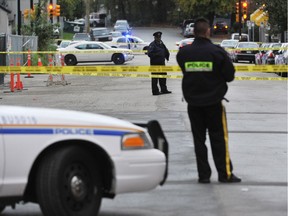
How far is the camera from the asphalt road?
331 inches

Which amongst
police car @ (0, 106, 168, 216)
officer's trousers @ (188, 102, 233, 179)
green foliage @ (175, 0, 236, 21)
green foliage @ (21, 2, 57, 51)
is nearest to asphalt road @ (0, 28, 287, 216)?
officer's trousers @ (188, 102, 233, 179)

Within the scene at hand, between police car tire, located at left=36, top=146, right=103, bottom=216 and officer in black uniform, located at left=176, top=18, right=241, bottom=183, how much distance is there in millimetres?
2459

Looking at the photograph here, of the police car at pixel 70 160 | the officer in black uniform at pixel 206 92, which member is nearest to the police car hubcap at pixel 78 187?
→ the police car at pixel 70 160

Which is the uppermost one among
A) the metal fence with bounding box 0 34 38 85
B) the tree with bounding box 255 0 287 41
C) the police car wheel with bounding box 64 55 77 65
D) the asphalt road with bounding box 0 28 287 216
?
the tree with bounding box 255 0 287 41

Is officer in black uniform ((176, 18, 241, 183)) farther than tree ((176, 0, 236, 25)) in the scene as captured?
No

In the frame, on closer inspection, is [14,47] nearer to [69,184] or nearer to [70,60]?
[70,60]

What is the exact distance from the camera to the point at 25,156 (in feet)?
23.2

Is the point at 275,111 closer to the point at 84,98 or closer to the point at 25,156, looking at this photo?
the point at 84,98

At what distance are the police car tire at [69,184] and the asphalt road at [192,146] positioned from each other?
776 millimetres

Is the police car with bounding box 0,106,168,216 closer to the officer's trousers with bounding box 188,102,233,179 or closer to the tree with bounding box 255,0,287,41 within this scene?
the officer's trousers with bounding box 188,102,233,179

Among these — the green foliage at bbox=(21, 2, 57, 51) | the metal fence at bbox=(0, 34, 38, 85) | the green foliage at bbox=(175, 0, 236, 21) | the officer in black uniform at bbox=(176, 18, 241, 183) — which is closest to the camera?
the officer in black uniform at bbox=(176, 18, 241, 183)

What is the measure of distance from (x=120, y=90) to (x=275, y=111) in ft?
27.6

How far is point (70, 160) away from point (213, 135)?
2887 millimetres

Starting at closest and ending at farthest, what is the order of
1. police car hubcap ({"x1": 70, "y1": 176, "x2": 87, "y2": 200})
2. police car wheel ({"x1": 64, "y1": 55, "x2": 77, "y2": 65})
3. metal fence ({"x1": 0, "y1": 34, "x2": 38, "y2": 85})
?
police car hubcap ({"x1": 70, "y1": 176, "x2": 87, "y2": 200}) → metal fence ({"x1": 0, "y1": 34, "x2": 38, "y2": 85}) → police car wheel ({"x1": 64, "y1": 55, "x2": 77, "y2": 65})
